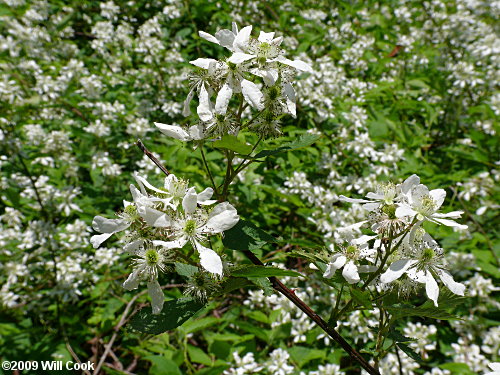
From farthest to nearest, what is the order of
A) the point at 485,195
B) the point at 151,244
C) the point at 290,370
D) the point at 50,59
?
the point at 50,59
the point at 485,195
the point at 290,370
the point at 151,244

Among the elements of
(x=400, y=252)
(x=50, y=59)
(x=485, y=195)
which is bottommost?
(x=485, y=195)

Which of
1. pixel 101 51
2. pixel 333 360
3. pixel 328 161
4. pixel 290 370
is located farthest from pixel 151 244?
pixel 101 51

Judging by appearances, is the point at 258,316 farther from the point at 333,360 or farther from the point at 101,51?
the point at 101,51

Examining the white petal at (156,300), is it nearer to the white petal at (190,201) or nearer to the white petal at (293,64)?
the white petal at (190,201)

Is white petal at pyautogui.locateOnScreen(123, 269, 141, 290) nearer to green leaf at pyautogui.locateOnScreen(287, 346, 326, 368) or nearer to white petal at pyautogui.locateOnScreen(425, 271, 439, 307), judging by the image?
white petal at pyautogui.locateOnScreen(425, 271, 439, 307)

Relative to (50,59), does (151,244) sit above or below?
above

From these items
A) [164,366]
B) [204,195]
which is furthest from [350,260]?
[164,366]

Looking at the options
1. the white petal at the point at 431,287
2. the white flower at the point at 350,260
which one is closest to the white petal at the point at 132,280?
the white flower at the point at 350,260

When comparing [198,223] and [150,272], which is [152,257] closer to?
[150,272]
